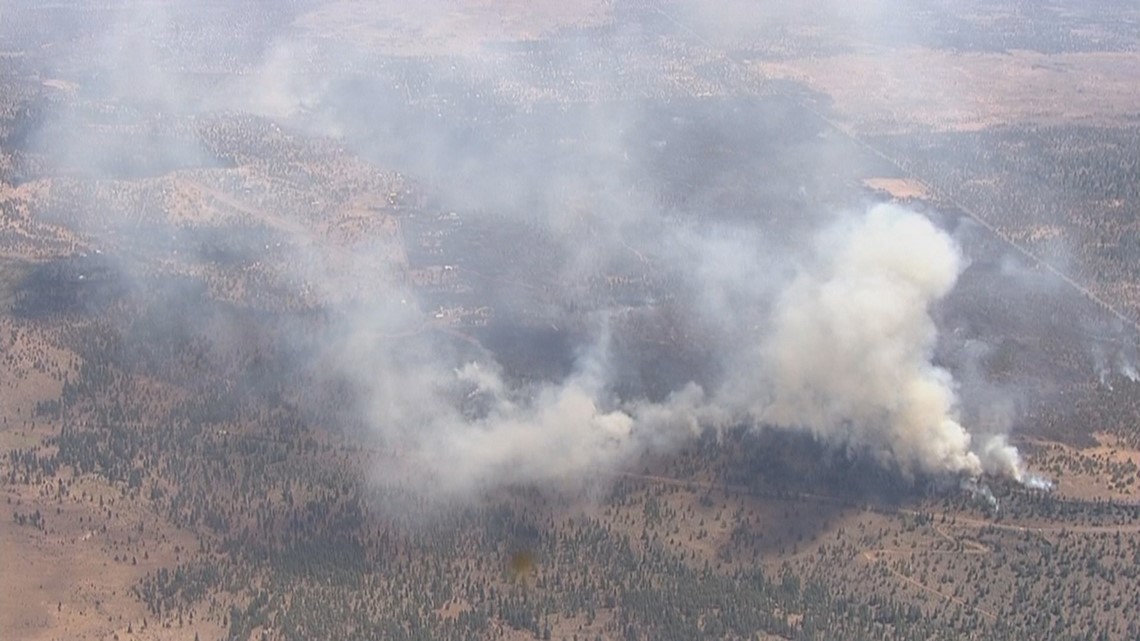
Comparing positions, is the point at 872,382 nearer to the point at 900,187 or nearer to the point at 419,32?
the point at 900,187

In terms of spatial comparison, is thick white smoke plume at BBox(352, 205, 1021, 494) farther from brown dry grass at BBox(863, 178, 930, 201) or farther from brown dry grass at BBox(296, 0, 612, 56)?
brown dry grass at BBox(296, 0, 612, 56)

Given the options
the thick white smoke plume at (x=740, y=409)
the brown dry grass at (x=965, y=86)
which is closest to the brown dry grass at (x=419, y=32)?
the brown dry grass at (x=965, y=86)

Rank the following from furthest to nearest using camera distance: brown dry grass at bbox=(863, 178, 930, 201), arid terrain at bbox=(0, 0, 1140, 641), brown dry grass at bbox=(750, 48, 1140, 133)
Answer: brown dry grass at bbox=(750, 48, 1140, 133) < brown dry grass at bbox=(863, 178, 930, 201) < arid terrain at bbox=(0, 0, 1140, 641)

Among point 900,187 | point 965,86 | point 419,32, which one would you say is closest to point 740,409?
point 900,187

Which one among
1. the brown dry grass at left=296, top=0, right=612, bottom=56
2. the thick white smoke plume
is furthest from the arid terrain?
the brown dry grass at left=296, top=0, right=612, bottom=56

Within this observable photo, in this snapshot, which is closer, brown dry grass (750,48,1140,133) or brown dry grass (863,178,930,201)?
brown dry grass (863,178,930,201)

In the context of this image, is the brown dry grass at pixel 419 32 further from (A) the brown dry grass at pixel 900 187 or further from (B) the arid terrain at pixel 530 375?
(A) the brown dry grass at pixel 900 187

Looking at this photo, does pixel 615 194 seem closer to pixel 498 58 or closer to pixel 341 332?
pixel 341 332

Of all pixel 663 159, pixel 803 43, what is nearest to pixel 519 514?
pixel 663 159
